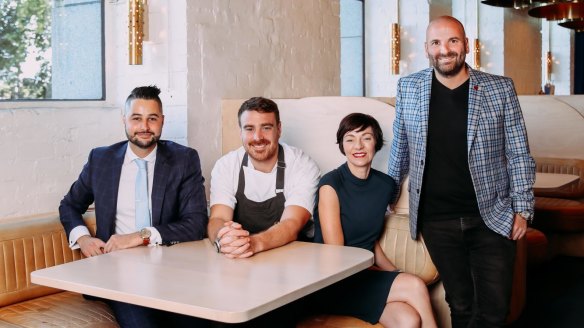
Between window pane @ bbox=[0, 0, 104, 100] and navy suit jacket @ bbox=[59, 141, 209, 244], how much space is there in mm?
706

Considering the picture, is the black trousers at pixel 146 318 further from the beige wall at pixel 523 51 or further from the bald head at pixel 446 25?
the beige wall at pixel 523 51

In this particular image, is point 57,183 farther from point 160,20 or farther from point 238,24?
point 238,24

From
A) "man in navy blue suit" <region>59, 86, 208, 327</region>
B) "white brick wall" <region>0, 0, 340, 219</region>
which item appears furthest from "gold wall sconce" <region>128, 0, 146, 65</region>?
"man in navy blue suit" <region>59, 86, 208, 327</region>

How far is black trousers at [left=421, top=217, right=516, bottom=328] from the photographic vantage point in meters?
2.53

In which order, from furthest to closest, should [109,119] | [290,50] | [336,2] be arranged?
[336,2] → [290,50] → [109,119]

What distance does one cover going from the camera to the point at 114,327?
100 inches

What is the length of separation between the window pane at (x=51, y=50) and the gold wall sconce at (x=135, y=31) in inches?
10.5

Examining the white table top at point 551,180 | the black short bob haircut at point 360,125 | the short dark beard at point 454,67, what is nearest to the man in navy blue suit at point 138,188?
the black short bob haircut at point 360,125

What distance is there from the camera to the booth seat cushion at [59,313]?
252 cm

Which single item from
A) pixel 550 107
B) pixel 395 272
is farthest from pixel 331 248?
pixel 550 107

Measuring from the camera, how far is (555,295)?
170 inches

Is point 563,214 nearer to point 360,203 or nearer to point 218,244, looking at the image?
point 360,203

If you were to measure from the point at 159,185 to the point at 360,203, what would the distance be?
2.66ft

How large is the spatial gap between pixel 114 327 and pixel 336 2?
316 cm
